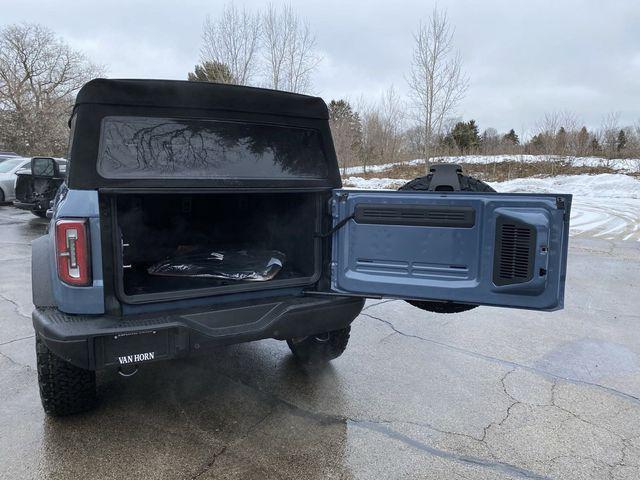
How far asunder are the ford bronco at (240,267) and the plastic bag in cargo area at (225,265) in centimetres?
3

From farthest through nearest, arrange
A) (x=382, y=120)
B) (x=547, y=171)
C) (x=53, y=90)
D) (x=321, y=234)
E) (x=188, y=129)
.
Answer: (x=53, y=90) < (x=382, y=120) < (x=547, y=171) < (x=321, y=234) < (x=188, y=129)

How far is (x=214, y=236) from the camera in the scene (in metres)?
4.64

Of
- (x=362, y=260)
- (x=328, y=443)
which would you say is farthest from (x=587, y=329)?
(x=328, y=443)

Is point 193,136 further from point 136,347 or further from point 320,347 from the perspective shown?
point 320,347

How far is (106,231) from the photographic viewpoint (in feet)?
8.07

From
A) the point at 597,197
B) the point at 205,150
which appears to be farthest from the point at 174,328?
the point at 597,197

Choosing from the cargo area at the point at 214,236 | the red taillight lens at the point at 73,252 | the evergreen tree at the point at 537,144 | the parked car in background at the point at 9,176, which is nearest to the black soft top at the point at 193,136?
the red taillight lens at the point at 73,252

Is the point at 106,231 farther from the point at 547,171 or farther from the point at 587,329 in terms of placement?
the point at 547,171

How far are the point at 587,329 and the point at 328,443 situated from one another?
11.2ft

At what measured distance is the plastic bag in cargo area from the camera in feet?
11.1

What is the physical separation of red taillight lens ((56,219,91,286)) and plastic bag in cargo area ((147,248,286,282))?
42.3 inches

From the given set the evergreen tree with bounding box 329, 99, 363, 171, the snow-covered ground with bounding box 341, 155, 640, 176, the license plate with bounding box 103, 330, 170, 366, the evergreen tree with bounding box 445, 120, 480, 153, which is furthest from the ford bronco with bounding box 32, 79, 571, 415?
the evergreen tree with bounding box 445, 120, 480, 153

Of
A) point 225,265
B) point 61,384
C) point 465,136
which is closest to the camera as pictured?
point 61,384

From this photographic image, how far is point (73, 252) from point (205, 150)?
0.96m
